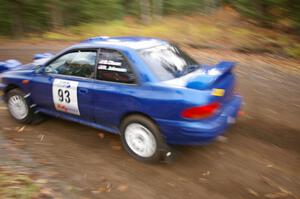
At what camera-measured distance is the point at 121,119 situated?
5156 millimetres

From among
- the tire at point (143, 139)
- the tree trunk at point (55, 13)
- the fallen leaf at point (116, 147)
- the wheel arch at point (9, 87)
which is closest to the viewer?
the tire at point (143, 139)

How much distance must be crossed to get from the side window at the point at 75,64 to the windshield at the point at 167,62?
85 centimetres

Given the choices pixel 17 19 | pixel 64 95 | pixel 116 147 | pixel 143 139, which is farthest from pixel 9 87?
pixel 17 19

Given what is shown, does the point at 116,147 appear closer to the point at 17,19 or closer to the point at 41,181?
the point at 41,181

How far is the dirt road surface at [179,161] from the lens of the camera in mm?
4395

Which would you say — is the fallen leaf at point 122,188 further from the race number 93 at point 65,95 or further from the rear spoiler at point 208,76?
the race number 93 at point 65,95

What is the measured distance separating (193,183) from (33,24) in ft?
59.7

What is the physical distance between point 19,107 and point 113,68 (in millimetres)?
2317

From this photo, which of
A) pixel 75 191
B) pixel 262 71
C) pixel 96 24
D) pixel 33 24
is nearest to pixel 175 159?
pixel 75 191

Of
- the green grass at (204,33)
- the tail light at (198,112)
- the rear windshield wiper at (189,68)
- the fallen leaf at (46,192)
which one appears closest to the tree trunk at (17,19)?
the green grass at (204,33)

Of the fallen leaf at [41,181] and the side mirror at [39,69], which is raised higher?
the side mirror at [39,69]

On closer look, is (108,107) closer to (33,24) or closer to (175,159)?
(175,159)

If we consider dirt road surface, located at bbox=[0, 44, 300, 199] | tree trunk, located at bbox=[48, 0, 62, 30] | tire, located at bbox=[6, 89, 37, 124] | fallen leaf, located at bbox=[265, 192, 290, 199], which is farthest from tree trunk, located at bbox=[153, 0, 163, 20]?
fallen leaf, located at bbox=[265, 192, 290, 199]

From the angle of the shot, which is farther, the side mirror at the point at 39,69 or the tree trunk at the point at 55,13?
the tree trunk at the point at 55,13
